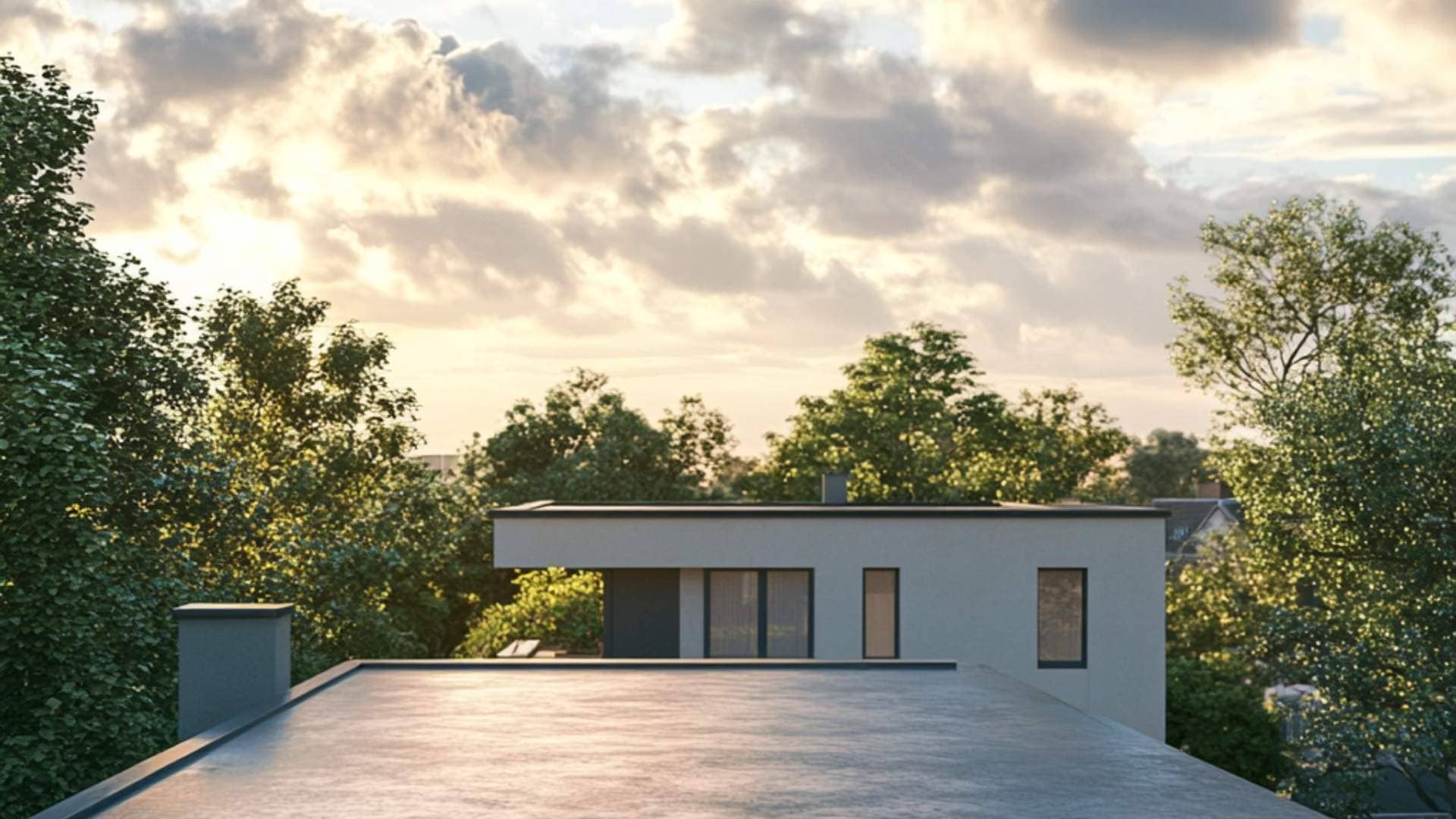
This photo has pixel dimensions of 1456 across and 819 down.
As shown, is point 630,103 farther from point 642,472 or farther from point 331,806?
point 331,806

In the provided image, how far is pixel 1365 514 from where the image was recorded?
23875 mm

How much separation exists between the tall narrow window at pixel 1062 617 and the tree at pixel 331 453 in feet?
37.4

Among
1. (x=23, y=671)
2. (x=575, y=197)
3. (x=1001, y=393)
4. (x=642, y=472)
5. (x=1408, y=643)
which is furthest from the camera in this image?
(x=1001, y=393)

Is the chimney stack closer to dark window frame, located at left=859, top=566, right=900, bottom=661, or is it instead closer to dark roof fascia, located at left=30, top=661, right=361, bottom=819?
dark roof fascia, located at left=30, top=661, right=361, bottom=819

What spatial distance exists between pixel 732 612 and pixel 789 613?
34.9 inches

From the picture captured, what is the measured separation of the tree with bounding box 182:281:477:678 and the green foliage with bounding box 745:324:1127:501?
13183 millimetres

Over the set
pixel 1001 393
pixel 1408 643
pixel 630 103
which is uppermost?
pixel 630 103

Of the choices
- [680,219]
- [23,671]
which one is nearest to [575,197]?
[680,219]

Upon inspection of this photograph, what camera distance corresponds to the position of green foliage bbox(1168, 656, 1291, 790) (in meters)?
26.0

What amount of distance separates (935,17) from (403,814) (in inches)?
800

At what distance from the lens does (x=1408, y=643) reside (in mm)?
22656

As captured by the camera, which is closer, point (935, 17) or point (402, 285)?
point (935, 17)

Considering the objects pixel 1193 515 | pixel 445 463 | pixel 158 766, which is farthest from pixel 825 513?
pixel 1193 515

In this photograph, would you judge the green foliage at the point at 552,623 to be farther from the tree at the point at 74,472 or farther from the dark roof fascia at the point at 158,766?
the dark roof fascia at the point at 158,766
